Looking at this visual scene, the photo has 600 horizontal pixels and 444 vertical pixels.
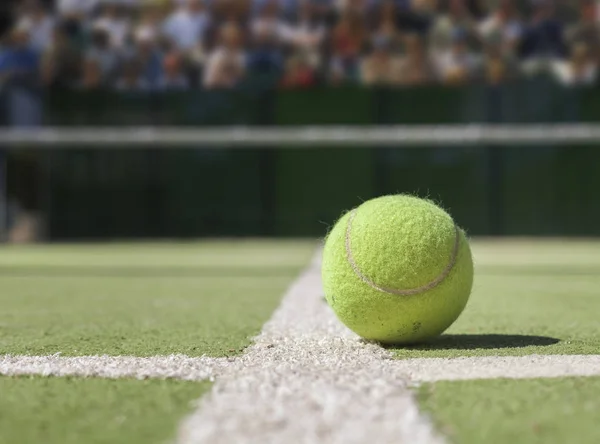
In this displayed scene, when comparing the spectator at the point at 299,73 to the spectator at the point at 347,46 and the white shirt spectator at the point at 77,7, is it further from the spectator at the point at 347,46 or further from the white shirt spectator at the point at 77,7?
the white shirt spectator at the point at 77,7

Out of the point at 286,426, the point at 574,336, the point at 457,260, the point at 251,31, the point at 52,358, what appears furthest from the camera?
the point at 251,31

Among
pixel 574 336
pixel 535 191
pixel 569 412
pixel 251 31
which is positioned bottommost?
pixel 535 191

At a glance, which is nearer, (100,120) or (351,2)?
(100,120)

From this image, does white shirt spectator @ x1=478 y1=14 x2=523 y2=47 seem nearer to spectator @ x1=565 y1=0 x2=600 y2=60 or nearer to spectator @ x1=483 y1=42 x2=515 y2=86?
spectator @ x1=483 y1=42 x2=515 y2=86

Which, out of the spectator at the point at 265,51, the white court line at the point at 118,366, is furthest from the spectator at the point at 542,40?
the white court line at the point at 118,366

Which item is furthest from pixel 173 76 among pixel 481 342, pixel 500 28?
pixel 481 342

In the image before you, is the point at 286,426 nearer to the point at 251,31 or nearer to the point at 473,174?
the point at 473,174

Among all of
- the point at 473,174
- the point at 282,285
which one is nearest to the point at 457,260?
the point at 282,285
